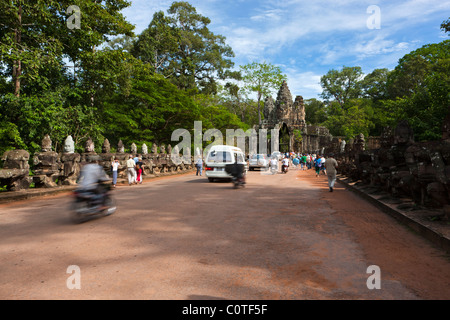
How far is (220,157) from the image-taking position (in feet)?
54.0

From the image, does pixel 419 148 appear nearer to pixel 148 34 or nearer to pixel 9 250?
pixel 9 250

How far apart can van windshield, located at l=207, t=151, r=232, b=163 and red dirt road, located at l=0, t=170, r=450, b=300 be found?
8639mm

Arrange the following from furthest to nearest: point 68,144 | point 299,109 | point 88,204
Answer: point 299,109
point 68,144
point 88,204

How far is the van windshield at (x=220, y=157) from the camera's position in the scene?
16.3 meters

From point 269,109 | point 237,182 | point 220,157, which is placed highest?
point 269,109

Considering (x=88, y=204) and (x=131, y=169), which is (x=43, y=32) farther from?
(x=88, y=204)

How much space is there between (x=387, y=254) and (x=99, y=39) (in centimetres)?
2197

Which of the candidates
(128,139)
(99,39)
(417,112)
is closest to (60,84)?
(99,39)

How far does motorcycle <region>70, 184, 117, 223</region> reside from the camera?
6660 mm

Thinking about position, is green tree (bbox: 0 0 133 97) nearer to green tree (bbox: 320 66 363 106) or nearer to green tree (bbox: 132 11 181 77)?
green tree (bbox: 132 11 181 77)

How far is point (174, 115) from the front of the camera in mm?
28406

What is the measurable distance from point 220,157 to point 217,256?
12.2 metres

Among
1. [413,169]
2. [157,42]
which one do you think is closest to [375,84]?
[157,42]
